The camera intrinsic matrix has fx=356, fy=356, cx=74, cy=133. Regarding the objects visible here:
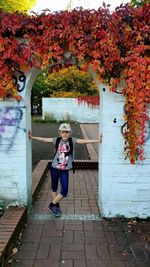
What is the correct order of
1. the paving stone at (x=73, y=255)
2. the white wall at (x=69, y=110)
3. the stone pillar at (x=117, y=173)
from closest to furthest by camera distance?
1. the paving stone at (x=73, y=255)
2. the stone pillar at (x=117, y=173)
3. the white wall at (x=69, y=110)

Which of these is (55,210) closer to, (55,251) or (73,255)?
(55,251)

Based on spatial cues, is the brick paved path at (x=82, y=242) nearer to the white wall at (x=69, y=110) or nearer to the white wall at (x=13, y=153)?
the white wall at (x=13, y=153)

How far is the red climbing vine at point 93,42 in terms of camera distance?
Answer: 511cm

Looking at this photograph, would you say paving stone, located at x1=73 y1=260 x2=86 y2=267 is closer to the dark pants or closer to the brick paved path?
the brick paved path

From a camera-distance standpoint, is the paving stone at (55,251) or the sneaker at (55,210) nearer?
the paving stone at (55,251)

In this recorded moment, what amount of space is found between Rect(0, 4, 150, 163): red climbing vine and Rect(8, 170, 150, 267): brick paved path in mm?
1448

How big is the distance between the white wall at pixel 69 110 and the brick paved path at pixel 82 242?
79.3 ft

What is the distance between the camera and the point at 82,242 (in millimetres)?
4926

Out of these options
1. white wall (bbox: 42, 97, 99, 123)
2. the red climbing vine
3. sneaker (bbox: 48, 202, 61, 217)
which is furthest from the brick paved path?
white wall (bbox: 42, 97, 99, 123)

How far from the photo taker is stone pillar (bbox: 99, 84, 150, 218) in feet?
18.5

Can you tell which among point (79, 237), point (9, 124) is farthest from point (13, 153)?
point (79, 237)

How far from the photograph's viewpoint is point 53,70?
5.75 metres

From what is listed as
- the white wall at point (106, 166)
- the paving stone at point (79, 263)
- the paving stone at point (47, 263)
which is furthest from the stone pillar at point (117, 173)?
the paving stone at point (47, 263)

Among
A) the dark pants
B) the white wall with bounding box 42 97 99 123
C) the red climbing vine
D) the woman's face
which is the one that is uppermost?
the red climbing vine
